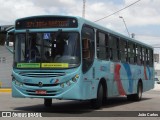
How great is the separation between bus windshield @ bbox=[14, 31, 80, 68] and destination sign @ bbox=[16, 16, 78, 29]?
270 millimetres

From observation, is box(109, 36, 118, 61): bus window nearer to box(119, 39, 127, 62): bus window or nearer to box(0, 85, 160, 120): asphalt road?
box(119, 39, 127, 62): bus window

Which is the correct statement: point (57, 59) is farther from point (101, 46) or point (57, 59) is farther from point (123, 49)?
point (123, 49)

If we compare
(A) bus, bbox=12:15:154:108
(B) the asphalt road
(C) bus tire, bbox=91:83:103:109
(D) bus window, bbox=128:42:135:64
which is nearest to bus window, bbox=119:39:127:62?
(D) bus window, bbox=128:42:135:64

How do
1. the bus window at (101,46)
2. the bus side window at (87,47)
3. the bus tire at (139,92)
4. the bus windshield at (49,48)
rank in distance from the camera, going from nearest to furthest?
the bus windshield at (49,48) → the bus side window at (87,47) → the bus window at (101,46) → the bus tire at (139,92)

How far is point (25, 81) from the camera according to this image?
567 inches

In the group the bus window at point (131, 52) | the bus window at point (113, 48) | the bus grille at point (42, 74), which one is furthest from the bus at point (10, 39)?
the bus window at point (131, 52)

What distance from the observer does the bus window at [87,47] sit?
1428cm

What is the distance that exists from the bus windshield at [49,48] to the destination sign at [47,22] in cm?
27

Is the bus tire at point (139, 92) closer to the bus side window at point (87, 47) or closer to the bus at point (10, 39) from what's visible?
the bus side window at point (87, 47)

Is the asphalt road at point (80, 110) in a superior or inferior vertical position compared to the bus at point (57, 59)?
inferior

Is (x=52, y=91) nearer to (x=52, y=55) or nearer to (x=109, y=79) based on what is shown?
(x=52, y=55)

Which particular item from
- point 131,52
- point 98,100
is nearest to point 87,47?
point 98,100

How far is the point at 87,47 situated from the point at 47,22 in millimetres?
1612

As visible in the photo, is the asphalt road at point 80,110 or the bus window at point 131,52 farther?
the bus window at point 131,52
